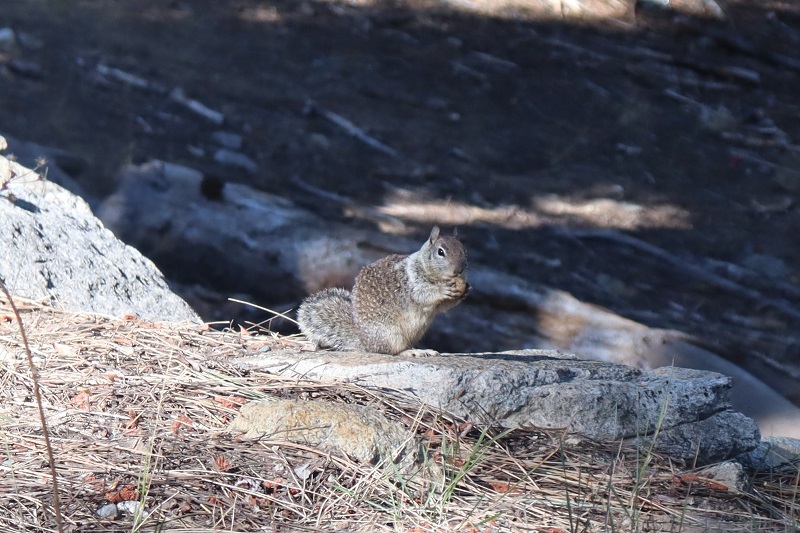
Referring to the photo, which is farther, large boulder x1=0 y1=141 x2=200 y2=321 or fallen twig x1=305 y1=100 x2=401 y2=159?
fallen twig x1=305 y1=100 x2=401 y2=159

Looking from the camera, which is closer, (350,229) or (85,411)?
(85,411)

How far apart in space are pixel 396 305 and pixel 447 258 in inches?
12.1

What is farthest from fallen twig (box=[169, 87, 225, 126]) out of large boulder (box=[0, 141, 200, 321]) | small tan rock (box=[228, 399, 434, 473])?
small tan rock (box=[228, 399, 434, 473])

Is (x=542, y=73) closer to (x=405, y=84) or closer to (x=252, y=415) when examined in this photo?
(x=405, y=84)

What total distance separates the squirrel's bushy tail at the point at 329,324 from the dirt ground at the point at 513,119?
127 inches

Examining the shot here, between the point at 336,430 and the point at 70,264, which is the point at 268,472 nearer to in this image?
the point at 336,430

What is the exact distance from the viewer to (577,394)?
337 centimetres

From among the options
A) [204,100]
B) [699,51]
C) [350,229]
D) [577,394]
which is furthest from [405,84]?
[577,394]

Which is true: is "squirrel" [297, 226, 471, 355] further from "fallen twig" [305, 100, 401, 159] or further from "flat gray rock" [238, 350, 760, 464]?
"fallen twig" [305, 100, 401, 159]

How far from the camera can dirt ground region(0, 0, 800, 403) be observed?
25.2 feet

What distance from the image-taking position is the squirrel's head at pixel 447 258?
3.98m

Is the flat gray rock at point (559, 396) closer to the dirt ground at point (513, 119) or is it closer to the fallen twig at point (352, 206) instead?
the dirt ground at point (513, 119)

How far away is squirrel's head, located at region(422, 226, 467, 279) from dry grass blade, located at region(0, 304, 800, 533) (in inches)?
33.7

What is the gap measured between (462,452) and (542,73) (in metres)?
7.91
